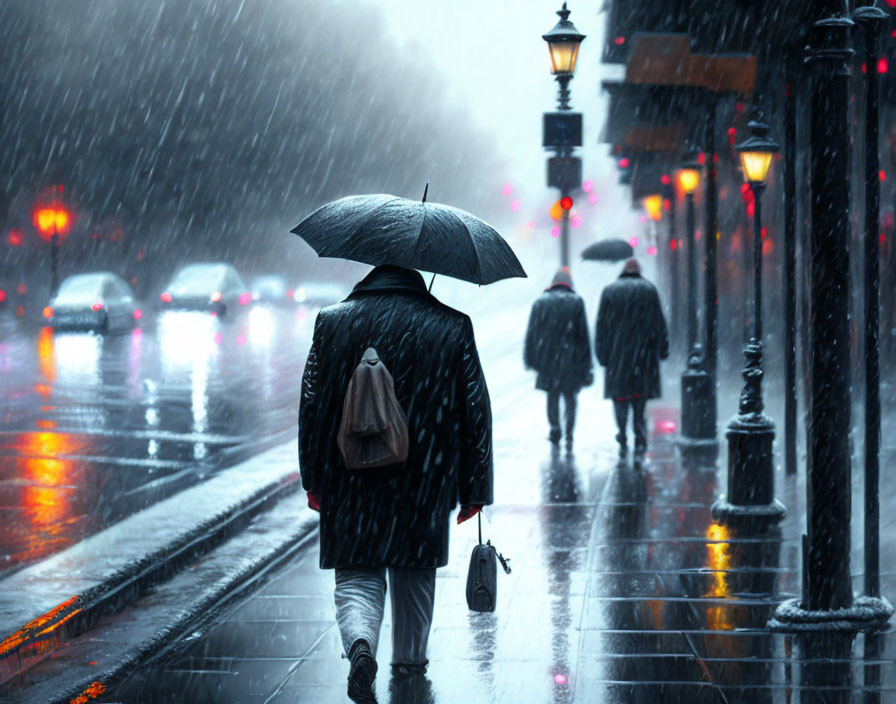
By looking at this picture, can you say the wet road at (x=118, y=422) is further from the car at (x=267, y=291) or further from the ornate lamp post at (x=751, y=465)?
the car at (x=267, y=291)

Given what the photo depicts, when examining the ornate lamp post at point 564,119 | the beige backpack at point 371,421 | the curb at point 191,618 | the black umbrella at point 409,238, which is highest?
the ornate lamp post at point 564,119

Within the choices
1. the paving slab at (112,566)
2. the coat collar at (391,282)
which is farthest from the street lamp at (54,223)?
the coat collar at (391,282)

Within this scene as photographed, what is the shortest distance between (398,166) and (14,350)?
3053 centimetres

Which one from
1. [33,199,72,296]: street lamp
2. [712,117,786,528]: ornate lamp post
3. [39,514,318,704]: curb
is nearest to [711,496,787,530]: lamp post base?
[712,117,786,528]: ornate lamp post

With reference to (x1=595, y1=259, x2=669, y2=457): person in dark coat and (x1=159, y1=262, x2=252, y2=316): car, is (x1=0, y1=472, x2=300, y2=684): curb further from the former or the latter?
(x1=159, y1=262, x2=252, y2=316): car

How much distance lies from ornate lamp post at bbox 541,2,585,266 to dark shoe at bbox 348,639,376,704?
11.1 meters

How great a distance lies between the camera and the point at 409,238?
5.16 m

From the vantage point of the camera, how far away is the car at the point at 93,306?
3353 centimetres

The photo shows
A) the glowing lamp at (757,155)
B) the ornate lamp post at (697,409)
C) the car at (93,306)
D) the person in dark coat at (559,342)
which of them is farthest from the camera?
the car at (93,306)

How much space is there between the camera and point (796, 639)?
19.4ft

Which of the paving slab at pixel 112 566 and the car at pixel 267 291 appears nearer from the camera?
the paving slab at pixel 112 566

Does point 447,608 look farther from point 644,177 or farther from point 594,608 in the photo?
point 644,177

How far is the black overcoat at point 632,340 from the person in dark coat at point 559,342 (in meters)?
0.28

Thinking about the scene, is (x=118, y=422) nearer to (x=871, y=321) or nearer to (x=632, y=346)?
(x=632, y=346)
